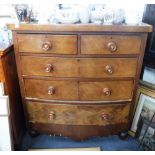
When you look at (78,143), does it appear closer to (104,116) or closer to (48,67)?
(104,116)

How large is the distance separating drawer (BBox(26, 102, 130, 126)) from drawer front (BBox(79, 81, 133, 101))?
0.24 ft

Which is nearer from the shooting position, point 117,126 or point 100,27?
point 100,27

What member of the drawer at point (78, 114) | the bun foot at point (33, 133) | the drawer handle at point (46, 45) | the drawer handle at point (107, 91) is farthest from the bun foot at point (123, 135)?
the drawer handle at point (46, 45)

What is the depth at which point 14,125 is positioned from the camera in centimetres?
Result: 145

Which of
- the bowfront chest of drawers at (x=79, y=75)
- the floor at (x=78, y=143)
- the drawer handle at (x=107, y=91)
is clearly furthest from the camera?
the floor at (x=78, y=143)

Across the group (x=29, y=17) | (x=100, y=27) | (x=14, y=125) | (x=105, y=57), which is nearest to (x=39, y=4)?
(x=29, y=17)

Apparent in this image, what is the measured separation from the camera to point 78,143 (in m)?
1.58

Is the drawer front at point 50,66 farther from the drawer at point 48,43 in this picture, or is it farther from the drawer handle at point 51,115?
the drawer handle at point 51,115

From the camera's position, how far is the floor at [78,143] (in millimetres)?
1550

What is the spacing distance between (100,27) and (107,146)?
37.6 inches

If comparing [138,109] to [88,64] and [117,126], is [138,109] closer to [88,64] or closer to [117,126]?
[117,126]

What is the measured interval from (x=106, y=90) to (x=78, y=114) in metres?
0.28

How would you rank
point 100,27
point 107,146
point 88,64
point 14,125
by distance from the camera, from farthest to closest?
1. point 107,146
2. point 14,125
3. point 88,64
4. point 100,27

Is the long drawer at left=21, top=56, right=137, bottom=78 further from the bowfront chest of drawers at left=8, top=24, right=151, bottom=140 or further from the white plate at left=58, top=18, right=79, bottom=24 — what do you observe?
→ the white plate at left=58, top=18, right=79, bottom=24
